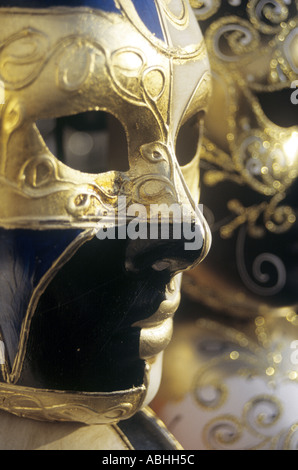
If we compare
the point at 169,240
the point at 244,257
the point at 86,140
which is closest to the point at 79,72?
the point at 169,240

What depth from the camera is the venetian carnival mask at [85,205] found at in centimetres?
80

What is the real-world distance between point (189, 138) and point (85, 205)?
0.30m

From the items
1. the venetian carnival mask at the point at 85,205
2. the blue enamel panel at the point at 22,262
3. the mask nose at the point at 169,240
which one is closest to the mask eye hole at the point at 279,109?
the venetian carnival mask at the point at 85,205

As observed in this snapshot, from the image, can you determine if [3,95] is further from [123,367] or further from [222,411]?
[222,411]

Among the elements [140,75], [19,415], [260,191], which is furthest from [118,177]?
[260,191]

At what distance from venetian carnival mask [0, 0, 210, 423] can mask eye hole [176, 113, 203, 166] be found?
0.11 metres

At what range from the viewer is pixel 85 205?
83 cm

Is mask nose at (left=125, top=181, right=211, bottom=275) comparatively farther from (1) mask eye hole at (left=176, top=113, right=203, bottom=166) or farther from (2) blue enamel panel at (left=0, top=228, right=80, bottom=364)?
(1) mask eye hole at (left=176, top=113, right=203, bottom=166)

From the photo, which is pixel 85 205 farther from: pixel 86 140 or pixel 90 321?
pixel 86 140

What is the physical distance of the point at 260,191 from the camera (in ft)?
4.74

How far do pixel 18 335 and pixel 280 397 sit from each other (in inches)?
29.2

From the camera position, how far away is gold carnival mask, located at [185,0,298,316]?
4.51 feet

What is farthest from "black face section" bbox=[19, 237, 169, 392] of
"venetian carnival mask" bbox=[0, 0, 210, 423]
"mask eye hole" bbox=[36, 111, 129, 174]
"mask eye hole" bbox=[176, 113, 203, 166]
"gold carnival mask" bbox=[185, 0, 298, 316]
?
"gold carnival mask" bbox=[185, 0, 298, 316]

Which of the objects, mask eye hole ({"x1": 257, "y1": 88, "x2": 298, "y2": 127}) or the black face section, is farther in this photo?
mask eye hole ({"x1": 257, "y1": 88, "x2": 298, "y2": 127})
